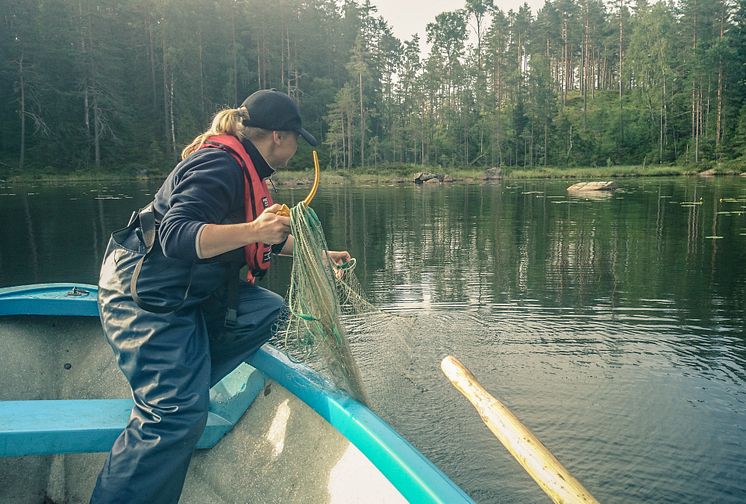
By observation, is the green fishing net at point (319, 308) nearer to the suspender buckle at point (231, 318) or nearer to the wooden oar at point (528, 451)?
the suspender buckle at point (231, 318)

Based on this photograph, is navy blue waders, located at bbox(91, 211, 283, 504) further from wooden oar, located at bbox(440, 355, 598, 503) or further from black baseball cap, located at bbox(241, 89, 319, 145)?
wooden oar, located at bbox(440, 355, 598, 503)

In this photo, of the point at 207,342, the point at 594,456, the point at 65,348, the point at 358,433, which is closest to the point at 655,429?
the point at 594,456

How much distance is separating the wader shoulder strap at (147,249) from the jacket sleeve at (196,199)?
3.8 inches

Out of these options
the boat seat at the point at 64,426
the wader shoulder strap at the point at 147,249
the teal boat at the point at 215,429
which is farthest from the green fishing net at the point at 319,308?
the boat seat at the point at 64,426

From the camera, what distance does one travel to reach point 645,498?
4.14m

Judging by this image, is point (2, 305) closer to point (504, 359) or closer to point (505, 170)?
point (504, 359)

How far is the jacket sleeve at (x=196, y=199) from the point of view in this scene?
238cm

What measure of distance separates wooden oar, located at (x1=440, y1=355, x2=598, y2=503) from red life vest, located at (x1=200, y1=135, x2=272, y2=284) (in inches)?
42.8

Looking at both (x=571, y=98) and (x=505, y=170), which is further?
(x=571, y=98)

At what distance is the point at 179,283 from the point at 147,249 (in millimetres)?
191

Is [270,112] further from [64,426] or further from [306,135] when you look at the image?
[64,426]

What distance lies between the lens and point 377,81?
7625 cm

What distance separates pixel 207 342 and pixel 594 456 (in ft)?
10.4

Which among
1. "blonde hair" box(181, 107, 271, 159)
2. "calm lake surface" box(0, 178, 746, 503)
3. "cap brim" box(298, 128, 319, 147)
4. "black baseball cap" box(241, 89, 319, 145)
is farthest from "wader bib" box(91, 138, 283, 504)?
"calm lake surface" box(0, 178, 746, 503)
